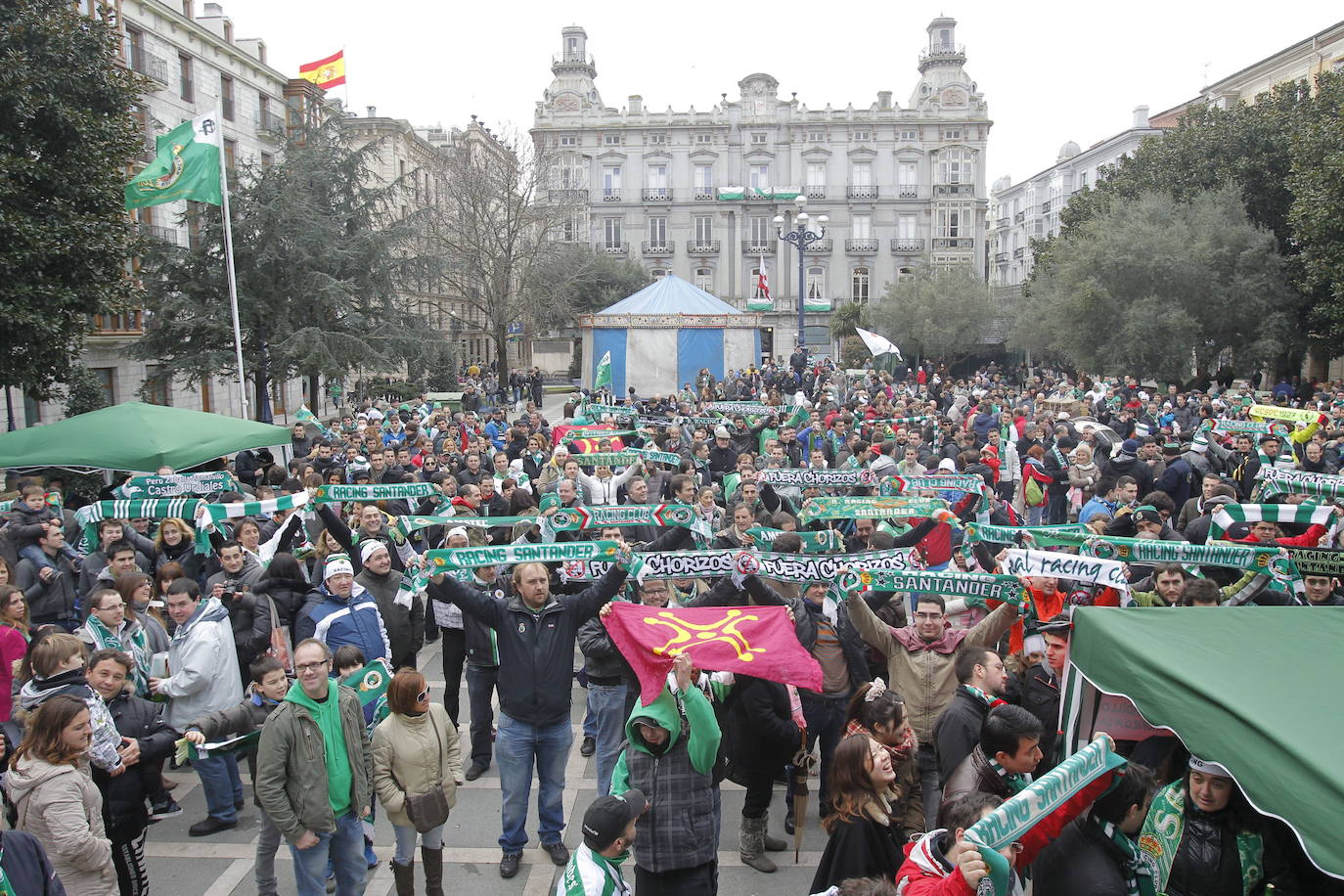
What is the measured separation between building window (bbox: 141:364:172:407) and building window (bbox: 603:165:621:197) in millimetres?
41826

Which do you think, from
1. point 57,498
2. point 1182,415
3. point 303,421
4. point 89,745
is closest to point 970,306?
point 1182,415

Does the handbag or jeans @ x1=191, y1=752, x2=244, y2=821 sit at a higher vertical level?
the handbag

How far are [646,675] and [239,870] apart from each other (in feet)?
9.54

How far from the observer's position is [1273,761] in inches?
130

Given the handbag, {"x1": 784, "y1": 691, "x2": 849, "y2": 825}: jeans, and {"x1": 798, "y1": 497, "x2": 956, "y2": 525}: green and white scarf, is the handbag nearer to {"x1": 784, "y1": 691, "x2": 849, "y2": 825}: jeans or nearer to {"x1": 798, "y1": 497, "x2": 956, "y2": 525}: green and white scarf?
{"x1": 784, "y1": 691, "x2": 849, "y2": 825}: jeans

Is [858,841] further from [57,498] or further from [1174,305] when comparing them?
[1174,305]

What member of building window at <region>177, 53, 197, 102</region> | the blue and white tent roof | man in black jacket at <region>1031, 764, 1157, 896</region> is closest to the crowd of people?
man in black jacket at <region>1031, 764, 1157, 896</region>

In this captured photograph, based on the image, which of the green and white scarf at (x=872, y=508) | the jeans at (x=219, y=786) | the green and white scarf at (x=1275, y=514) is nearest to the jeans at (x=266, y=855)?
the jeans at (x=219, y=786)

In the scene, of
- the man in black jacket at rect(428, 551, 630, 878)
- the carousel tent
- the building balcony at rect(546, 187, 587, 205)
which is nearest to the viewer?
the man in black jacket at rect(428, 551, 630, 878)

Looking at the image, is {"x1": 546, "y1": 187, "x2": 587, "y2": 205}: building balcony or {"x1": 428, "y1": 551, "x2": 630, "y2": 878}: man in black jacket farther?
{"x1": 546, "y1": 187, "x2": 587, "y2": 205}: building balcony

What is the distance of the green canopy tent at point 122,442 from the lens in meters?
11.3

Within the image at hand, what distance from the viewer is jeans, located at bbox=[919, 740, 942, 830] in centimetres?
529

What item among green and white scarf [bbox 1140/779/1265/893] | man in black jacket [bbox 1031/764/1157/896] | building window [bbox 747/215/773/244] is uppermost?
building window [bbox 747/215/773/244]

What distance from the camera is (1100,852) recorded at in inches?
133
